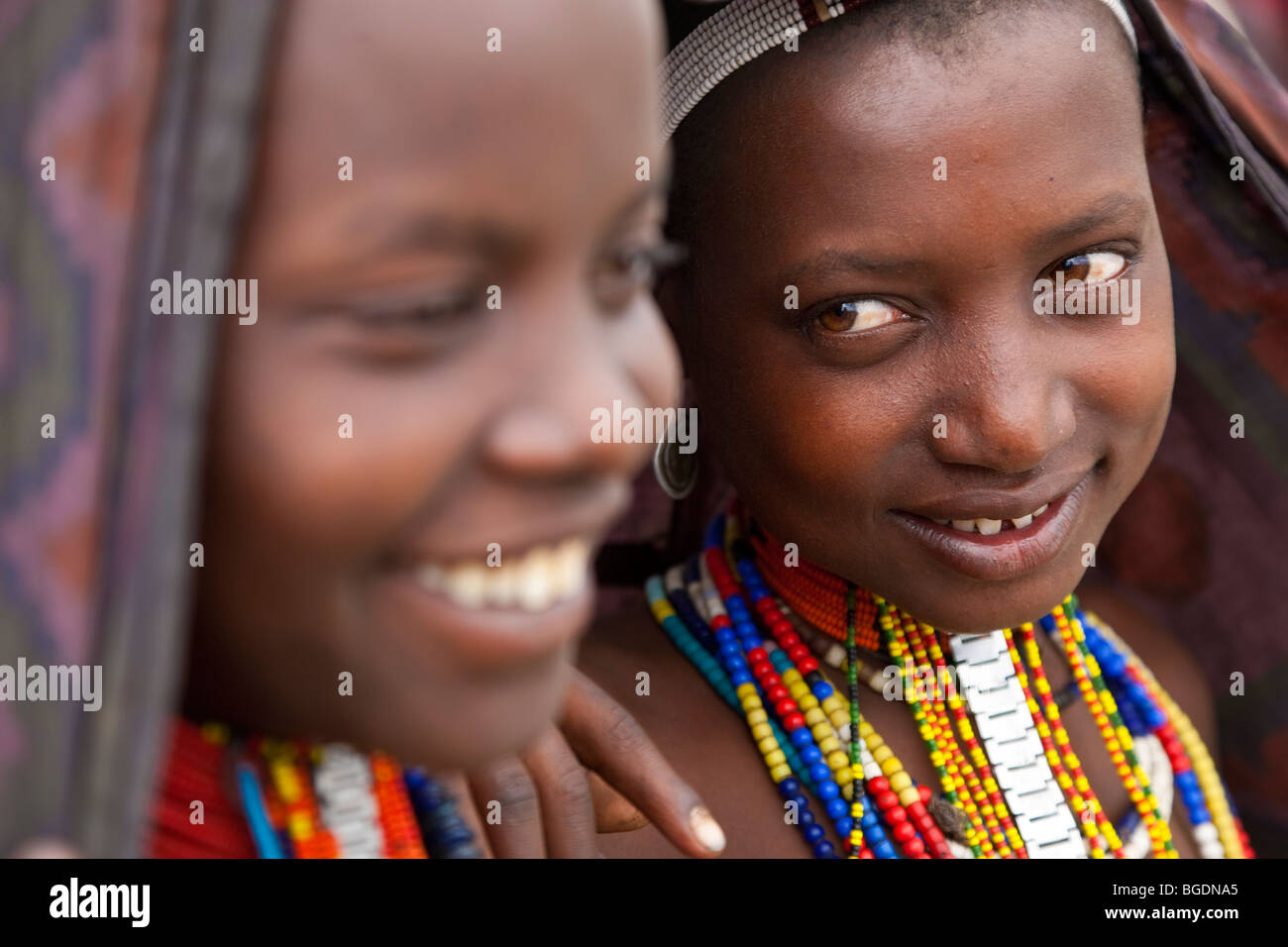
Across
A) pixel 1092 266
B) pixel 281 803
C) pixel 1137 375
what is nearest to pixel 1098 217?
pixel 1092 266

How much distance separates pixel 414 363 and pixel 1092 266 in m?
0.79

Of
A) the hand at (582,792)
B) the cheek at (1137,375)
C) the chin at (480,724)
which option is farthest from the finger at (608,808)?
the cheek at (1137,375)

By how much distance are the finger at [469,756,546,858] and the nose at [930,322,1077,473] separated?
495mm

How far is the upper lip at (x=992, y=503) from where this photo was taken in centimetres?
129

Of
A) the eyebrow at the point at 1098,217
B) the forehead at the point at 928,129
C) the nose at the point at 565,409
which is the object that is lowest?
the nose at the point at 565,409

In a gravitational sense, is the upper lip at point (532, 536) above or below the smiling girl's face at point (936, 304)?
below

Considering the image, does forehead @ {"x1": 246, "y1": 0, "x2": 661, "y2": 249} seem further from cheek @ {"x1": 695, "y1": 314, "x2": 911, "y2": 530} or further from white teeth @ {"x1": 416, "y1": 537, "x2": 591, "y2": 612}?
cheek @ {"x1": 695, "y1": 314, "x2": 911, "y2": 530}

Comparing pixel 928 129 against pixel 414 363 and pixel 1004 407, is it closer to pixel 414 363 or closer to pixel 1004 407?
pixel 1004 407

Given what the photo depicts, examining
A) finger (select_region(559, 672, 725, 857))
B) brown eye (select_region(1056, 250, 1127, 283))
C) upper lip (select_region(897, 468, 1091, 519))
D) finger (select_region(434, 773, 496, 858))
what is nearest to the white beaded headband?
brown eye (select_region(1056, 250, 1127, 283))

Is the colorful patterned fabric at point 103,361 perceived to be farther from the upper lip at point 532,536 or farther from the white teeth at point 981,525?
the white teeth at point 981,525

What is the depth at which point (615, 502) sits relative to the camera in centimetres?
89

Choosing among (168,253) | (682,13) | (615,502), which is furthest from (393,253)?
(682,13)

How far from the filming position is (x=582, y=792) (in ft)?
3.79
